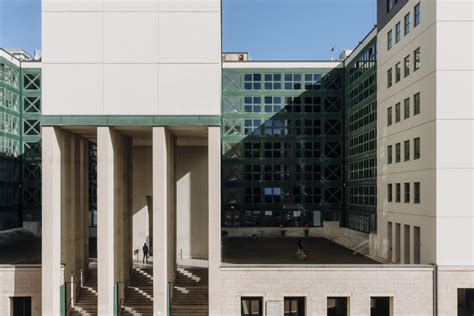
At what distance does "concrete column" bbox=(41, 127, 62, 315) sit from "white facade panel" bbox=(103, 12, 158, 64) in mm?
5619

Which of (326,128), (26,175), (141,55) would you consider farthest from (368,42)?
(26,175)

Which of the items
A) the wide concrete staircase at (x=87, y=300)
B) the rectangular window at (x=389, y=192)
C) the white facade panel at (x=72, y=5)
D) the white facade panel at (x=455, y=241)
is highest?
the white facade panel at (x=72, y=5)

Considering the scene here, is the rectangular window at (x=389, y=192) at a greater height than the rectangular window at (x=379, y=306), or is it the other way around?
the rectangular window at (x=389, y=192)

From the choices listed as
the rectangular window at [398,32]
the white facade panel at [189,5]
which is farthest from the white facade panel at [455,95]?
the white facade panel at [189,5]

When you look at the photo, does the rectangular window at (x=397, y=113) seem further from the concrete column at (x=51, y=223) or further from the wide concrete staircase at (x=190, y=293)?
the concrete column at (x=51, y=223)

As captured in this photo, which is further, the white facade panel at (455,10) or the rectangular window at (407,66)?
the rectangular window at (407,66)

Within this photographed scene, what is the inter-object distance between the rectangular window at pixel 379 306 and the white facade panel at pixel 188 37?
1700 cm

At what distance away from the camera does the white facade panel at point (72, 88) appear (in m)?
23.2

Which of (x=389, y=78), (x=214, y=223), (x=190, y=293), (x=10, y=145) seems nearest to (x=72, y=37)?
(x=214, y=223)

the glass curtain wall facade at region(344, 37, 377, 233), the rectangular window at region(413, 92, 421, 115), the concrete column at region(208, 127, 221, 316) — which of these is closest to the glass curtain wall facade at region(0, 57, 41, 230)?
the concrete column at region(208, 127, 221, 316)

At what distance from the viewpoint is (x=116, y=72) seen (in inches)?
921

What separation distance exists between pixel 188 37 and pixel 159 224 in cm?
1064

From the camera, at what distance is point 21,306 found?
24766 mm

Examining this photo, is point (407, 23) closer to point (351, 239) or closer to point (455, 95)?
point (455, 95)
